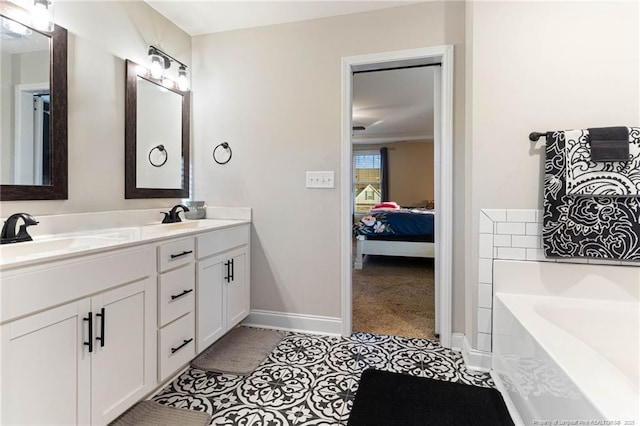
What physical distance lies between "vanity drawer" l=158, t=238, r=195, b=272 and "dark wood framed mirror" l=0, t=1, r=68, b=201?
63 cm

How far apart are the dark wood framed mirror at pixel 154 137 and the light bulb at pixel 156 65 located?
1.9 inches

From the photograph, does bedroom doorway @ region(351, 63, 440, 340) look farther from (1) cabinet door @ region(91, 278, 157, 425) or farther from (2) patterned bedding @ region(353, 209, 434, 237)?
(1) cabinet door @ region(91, 278, 157, 425)

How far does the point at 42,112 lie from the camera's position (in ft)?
5.28

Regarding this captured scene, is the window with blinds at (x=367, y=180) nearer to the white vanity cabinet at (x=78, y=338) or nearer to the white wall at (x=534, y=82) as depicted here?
the white wall at (x=534, y=82)

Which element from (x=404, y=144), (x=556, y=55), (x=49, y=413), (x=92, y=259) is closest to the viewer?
(x=49, y=413)

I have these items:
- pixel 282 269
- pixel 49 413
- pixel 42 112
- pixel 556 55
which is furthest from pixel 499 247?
pixel 42 112

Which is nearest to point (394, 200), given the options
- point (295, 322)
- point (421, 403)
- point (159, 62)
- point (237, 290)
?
point (295, 322)

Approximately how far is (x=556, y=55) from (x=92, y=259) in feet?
7.90

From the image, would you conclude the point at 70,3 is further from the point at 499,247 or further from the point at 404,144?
the point at 404,144

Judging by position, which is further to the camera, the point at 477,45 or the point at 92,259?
the point at 477,45

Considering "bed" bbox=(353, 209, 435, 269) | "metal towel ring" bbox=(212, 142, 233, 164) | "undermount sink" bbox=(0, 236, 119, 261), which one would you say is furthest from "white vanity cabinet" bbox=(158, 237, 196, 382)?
"bed" bbox=(353, 209, 435, 269)

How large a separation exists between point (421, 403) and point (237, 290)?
4.47 feet

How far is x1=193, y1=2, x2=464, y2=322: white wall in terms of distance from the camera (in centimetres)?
233

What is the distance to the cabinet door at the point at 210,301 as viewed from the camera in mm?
1909
